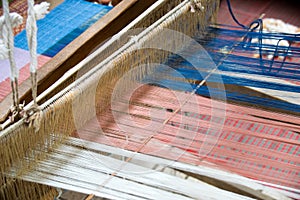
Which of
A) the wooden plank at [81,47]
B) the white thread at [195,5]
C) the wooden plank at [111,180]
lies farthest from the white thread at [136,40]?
the wooden plank at [111,180]

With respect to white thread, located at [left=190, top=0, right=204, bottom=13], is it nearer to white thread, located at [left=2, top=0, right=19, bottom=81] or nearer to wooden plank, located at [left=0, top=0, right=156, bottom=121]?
wooden plank, located at [left=0, top=0, right=156, bottom=121]

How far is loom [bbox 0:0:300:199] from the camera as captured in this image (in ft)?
4.19

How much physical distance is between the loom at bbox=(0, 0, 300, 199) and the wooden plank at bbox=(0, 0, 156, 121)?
0.30 ft

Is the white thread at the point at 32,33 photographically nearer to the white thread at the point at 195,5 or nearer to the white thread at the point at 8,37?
the white thread at the point at 8,37

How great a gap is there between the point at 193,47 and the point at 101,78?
55cm

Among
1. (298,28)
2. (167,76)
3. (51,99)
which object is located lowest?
(298,28)

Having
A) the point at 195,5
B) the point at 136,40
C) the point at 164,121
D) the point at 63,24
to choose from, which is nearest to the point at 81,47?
the point at 136,40

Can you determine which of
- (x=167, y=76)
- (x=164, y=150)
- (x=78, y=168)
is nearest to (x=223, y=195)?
(x=164, y=150)

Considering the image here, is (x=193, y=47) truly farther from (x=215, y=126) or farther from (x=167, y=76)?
(x=215, y=126)

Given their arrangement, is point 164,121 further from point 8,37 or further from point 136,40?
point 8,37

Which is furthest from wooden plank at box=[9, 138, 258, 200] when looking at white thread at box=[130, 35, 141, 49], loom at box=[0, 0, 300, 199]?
white thread at box=[130, 35, 141, 49]

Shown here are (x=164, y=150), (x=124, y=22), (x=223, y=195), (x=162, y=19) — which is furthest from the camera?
(x=124, y=22)

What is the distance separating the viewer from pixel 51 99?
1314 mm

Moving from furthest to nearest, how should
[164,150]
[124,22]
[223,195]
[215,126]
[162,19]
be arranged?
1. [124,22]
2. [162,19]
3. [215,126]
4. [164,150]
5. [223,195]
